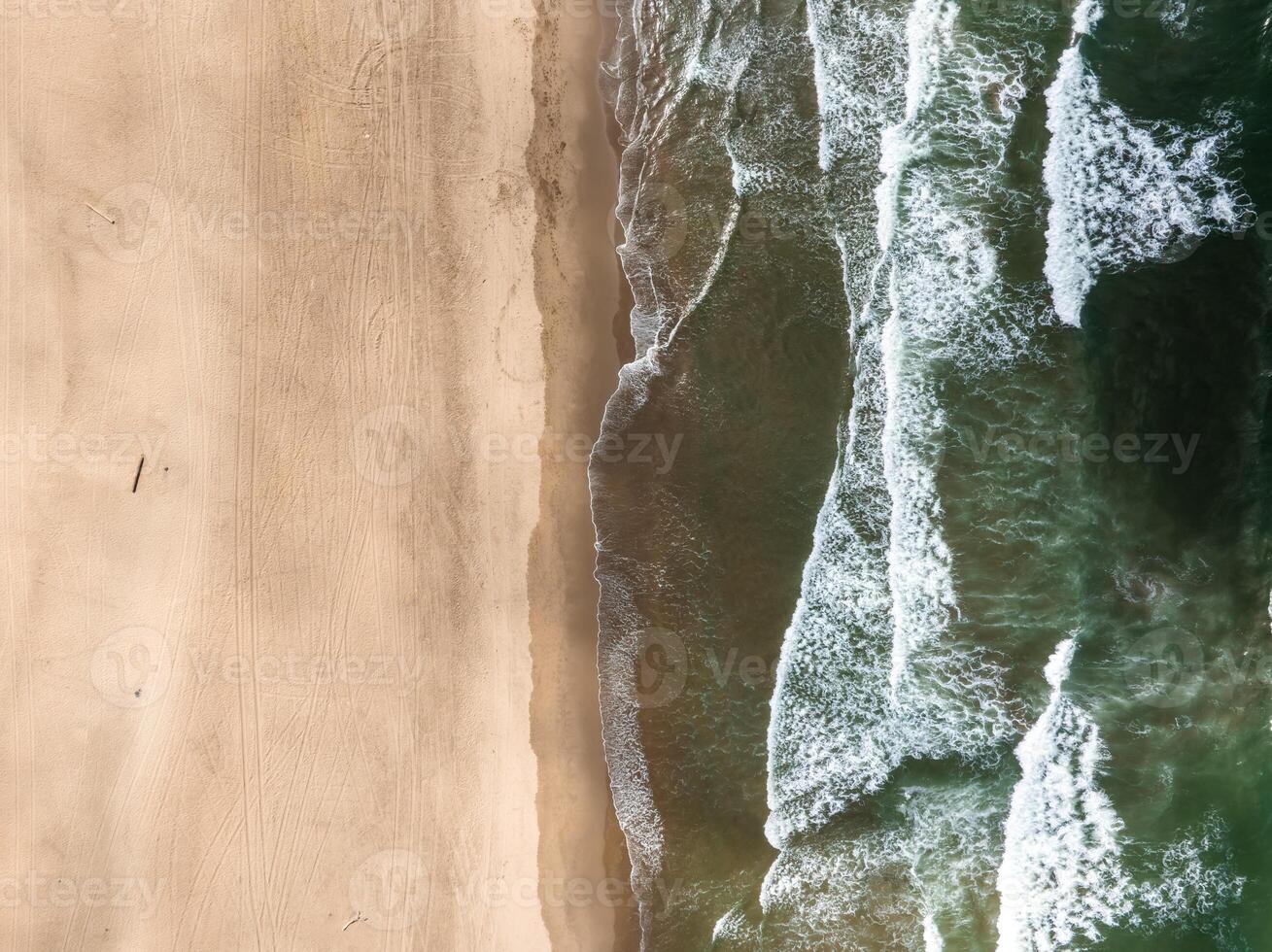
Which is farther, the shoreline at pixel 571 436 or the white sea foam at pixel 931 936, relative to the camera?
the shoreline at pixel 571 436

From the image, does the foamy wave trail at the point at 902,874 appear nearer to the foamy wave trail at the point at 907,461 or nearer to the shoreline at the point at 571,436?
the foamy wave trail at the point at 907,461

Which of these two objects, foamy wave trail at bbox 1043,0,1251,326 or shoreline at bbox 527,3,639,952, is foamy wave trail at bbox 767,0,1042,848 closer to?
foamy wave trail at bbox 1043,0,1251,326

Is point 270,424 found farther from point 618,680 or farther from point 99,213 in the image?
point 618,680

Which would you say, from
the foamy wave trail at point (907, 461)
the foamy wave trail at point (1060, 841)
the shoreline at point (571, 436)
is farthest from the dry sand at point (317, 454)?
the foamy wave trail at point (1060, 841)

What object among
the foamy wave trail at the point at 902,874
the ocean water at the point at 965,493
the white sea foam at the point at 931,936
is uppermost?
the ocean water at the point at 965,493

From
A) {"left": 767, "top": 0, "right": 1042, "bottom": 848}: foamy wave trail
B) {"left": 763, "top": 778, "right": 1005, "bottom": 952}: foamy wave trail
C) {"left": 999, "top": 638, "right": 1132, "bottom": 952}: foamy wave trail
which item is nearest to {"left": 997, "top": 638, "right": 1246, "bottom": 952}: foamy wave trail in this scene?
{"left": 999, "top": 638, "right": 1132, "bottom": 952}: foamy wave trail

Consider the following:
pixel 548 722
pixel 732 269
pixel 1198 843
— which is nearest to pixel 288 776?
pixel 548 722

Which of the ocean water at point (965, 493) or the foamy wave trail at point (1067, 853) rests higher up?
the ocean water at point (965, 493)
